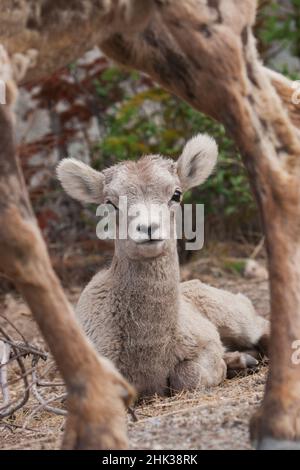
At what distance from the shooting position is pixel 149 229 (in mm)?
6918

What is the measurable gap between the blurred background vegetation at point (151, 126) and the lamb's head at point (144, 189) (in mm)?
4966

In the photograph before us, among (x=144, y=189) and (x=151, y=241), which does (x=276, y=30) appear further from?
(x=151, y=241)

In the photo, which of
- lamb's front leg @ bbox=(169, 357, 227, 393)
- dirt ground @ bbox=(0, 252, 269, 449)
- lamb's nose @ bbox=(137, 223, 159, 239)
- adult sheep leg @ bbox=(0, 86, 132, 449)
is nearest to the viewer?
adult sheep leg @ bbox=(0, 86, 132, 449)

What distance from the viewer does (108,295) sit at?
26.0 feet

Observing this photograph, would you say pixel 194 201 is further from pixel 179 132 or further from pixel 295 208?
pixel 295 208

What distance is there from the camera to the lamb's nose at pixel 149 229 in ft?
A: 22.7

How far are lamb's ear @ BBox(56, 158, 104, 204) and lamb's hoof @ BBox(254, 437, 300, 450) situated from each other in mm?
4171

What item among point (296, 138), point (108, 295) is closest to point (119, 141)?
point (108, 295)

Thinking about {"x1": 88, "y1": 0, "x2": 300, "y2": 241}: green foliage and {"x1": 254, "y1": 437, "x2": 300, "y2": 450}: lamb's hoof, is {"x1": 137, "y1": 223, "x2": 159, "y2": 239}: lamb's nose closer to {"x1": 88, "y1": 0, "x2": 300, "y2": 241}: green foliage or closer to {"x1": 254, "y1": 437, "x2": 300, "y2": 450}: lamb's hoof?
{"x1": 254, "y1": 437, "x2": 300, "y2": 450}: lamb's hoof

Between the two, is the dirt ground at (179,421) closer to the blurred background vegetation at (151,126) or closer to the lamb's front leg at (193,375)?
the lamb's front leg at (193,375)

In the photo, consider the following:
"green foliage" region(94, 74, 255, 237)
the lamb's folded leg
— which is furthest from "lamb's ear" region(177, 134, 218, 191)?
"green foliage" region(94, 74, 255, 237)

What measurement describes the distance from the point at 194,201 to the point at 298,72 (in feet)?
8.56

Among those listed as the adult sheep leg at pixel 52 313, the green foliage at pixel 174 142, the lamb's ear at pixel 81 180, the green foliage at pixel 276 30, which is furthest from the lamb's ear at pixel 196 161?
the green foliage at pixel 276 30

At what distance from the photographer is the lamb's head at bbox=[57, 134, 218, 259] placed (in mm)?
7141
